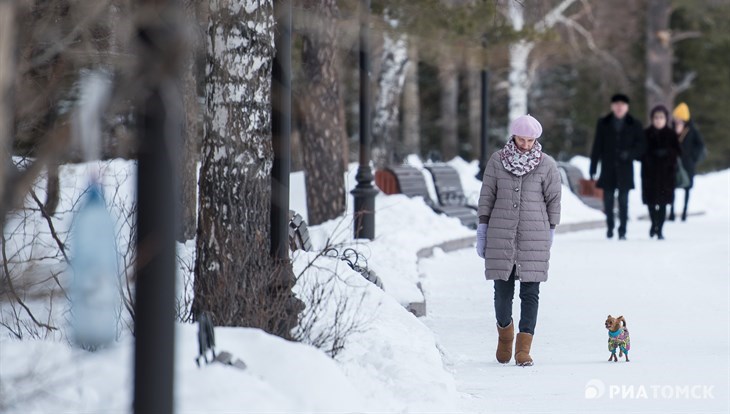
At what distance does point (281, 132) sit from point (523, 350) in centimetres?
199

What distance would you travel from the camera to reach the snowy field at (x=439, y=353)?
5.77 m

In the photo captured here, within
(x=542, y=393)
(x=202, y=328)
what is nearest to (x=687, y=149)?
(x=542, y=393)

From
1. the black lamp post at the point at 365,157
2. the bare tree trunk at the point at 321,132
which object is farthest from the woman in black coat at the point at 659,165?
the black lamp post at the point at 365,157

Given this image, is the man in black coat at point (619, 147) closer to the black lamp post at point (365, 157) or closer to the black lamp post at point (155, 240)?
the black lamp post at point (365, 157)

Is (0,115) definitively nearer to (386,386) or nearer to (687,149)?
(386,386)

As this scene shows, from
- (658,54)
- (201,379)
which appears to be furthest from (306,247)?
(658,54)

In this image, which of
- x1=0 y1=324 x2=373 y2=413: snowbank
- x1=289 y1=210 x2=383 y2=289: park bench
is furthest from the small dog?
x1=0 y1=324 x2=373 y2=413: snowbank

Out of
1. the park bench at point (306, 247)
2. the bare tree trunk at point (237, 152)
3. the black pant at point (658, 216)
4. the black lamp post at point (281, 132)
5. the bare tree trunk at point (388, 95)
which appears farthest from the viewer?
the bare tree trunk at point (388, 95)

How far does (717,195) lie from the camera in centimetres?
2839

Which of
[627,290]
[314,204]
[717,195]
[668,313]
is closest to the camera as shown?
[668,313]

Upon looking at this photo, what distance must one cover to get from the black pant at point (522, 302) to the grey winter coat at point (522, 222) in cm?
11

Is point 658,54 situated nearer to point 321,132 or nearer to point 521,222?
point 321,132

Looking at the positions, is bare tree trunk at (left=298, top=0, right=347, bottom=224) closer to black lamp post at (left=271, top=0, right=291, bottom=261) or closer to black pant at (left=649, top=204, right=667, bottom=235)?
black pant at (left=649, top=204, right=667, bottom=235)

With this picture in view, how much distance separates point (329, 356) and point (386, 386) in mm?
371
